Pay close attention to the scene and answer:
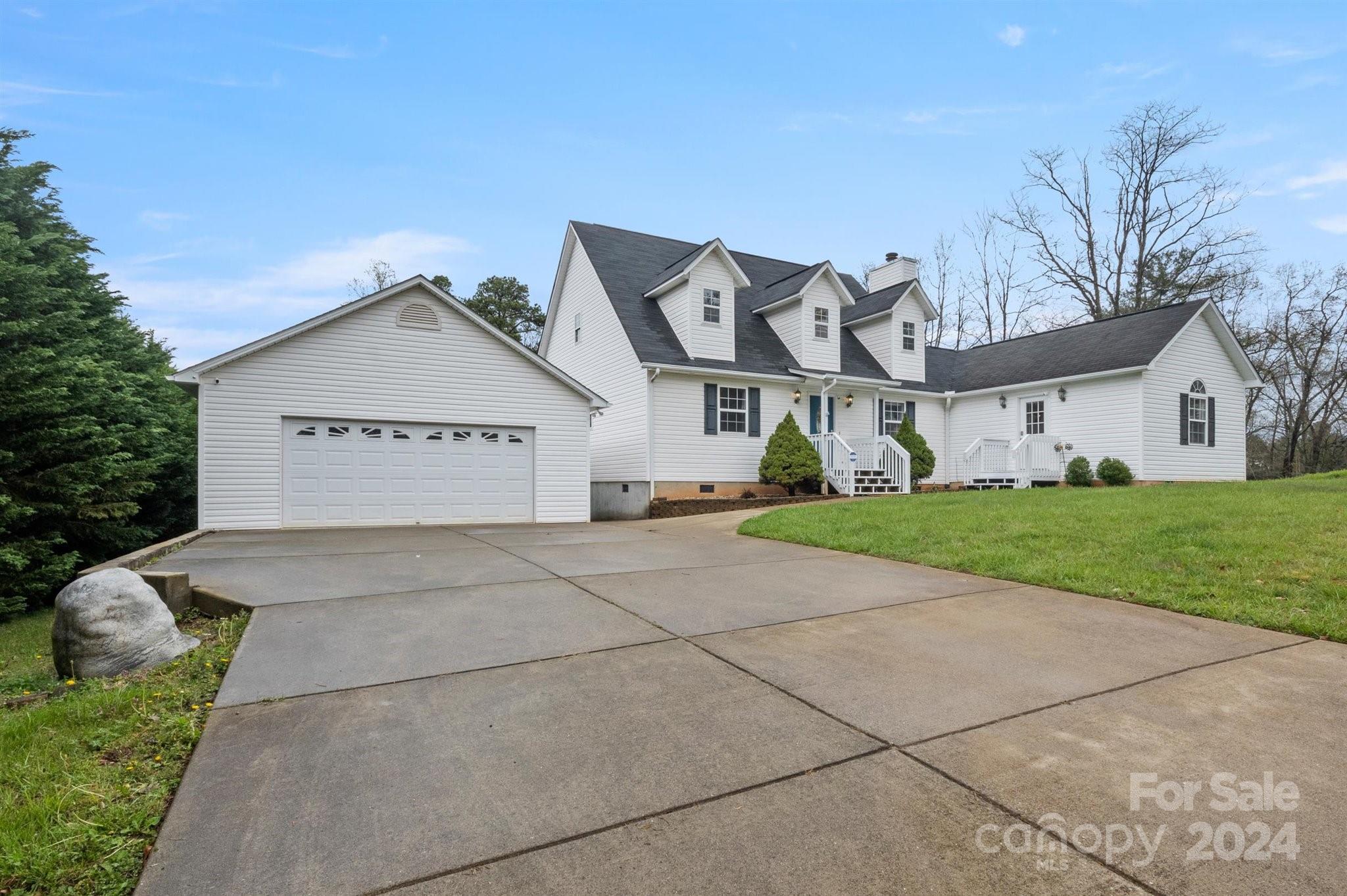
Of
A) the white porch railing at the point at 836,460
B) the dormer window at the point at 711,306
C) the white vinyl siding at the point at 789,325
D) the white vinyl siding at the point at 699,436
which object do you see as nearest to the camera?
the white vinyl siding at the point at 699,436

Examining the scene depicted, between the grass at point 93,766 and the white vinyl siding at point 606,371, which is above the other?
the white vinyl siding at point 606,371

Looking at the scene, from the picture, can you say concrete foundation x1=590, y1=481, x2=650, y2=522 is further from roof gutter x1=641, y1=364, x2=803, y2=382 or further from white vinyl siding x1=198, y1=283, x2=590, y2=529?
roof gutter x1=641, y1=364, x2=803, y2=382

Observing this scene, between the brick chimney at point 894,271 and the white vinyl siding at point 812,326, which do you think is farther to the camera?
the brick chimney at point 894,271

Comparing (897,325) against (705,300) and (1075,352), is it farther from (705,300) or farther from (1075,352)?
(705,300)

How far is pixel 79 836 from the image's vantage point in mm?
2035

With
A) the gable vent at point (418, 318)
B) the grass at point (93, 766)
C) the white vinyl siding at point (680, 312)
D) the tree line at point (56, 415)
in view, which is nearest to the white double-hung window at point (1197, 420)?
the white vinyl siding at point (680, 312)

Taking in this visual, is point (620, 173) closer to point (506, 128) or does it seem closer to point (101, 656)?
point (506, 128)

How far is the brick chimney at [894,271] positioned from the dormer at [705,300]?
728cm

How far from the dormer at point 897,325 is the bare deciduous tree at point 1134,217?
14.9 m

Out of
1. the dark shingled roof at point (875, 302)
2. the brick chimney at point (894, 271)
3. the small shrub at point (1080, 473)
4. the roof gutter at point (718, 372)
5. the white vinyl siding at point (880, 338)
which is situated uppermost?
the brick chimney at point (894, 271)

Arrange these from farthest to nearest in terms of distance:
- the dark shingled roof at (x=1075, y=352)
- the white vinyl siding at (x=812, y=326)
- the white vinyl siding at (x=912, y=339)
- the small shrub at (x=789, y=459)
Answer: the white vinyl siding at (x=912, y=339) → the white vinyl siding at (x=812, y=326) → the dark shingled roof at (x=1075, y=352) → the small shrub at (x=789, y=459)

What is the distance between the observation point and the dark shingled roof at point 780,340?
54.1 ft

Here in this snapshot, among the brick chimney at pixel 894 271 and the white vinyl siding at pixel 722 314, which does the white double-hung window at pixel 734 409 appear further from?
the brick chimney at pixel 894 271

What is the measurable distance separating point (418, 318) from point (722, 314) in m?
7.37
